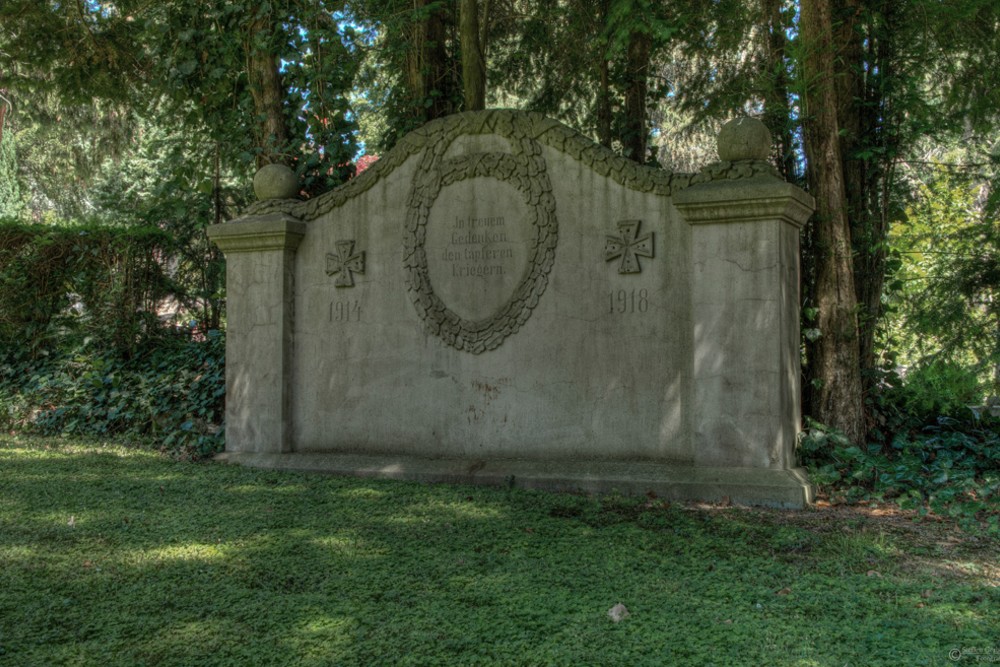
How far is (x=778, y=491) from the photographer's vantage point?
5277mm

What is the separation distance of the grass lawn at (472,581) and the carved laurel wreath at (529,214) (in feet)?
4.45

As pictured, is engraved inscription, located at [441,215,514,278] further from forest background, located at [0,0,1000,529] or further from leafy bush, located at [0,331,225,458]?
leafy bush, located at [0,331,225,458]

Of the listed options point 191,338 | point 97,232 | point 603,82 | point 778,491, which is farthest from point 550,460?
point 97,232

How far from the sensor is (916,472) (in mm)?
5906

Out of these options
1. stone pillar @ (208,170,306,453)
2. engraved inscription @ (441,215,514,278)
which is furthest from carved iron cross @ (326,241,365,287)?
engraved inscription @ (441,215,514,278)

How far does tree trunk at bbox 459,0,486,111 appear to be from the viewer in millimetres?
7820

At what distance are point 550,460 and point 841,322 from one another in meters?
2.42

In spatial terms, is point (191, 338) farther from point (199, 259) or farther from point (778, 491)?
point (778, 491)

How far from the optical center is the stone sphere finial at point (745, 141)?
5.69 m

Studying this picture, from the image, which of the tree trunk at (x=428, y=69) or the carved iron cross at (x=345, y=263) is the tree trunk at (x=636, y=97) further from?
the carved iron cross at (x=345, y=263)

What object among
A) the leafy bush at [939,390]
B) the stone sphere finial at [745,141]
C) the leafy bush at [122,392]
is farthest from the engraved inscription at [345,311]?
the leafy bush at [939,390]

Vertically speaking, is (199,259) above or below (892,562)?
above

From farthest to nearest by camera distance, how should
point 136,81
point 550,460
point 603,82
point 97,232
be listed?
point 136,81
point 97,232
point 603,82
point 550,460

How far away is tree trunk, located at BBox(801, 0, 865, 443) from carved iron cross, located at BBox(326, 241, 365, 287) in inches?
142
